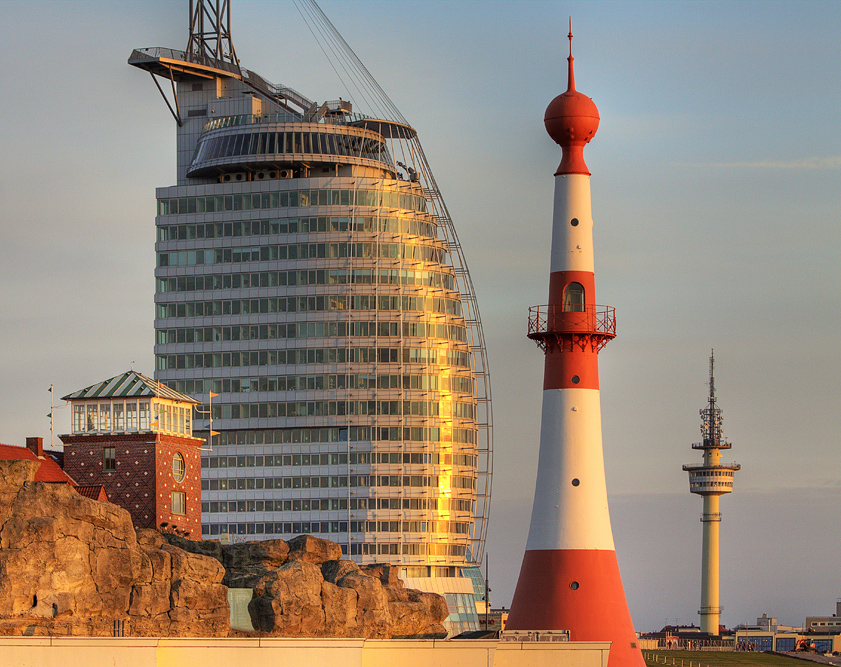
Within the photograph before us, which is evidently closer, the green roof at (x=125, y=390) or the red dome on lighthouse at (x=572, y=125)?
the red dome on lighthouse at (x=572, y=125)

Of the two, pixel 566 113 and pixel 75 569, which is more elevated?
pixel 566 113

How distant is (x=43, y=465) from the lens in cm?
8706

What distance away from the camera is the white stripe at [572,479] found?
82.3 meters

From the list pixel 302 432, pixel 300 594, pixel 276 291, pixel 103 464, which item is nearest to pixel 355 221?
pixel 276 291

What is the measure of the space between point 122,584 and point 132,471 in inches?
791

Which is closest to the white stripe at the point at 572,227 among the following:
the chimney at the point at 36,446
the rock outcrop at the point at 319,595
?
the rock outcrop at the point at 319,595

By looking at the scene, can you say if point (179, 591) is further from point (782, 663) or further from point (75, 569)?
point (782, 663)

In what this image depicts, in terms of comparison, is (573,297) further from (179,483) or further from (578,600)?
(179,483)

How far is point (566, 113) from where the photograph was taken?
85.1 meters

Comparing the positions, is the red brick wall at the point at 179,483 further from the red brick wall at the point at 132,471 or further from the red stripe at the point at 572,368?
the red stripe at the point at 572,368

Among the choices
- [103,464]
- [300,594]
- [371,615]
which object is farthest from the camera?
[103,464]

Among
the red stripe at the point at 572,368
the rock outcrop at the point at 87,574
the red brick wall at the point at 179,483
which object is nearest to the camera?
the rock outcrop at the point at 87,574

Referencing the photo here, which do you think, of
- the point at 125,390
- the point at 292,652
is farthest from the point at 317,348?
the point at 292,652

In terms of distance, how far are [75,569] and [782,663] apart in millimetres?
94536
